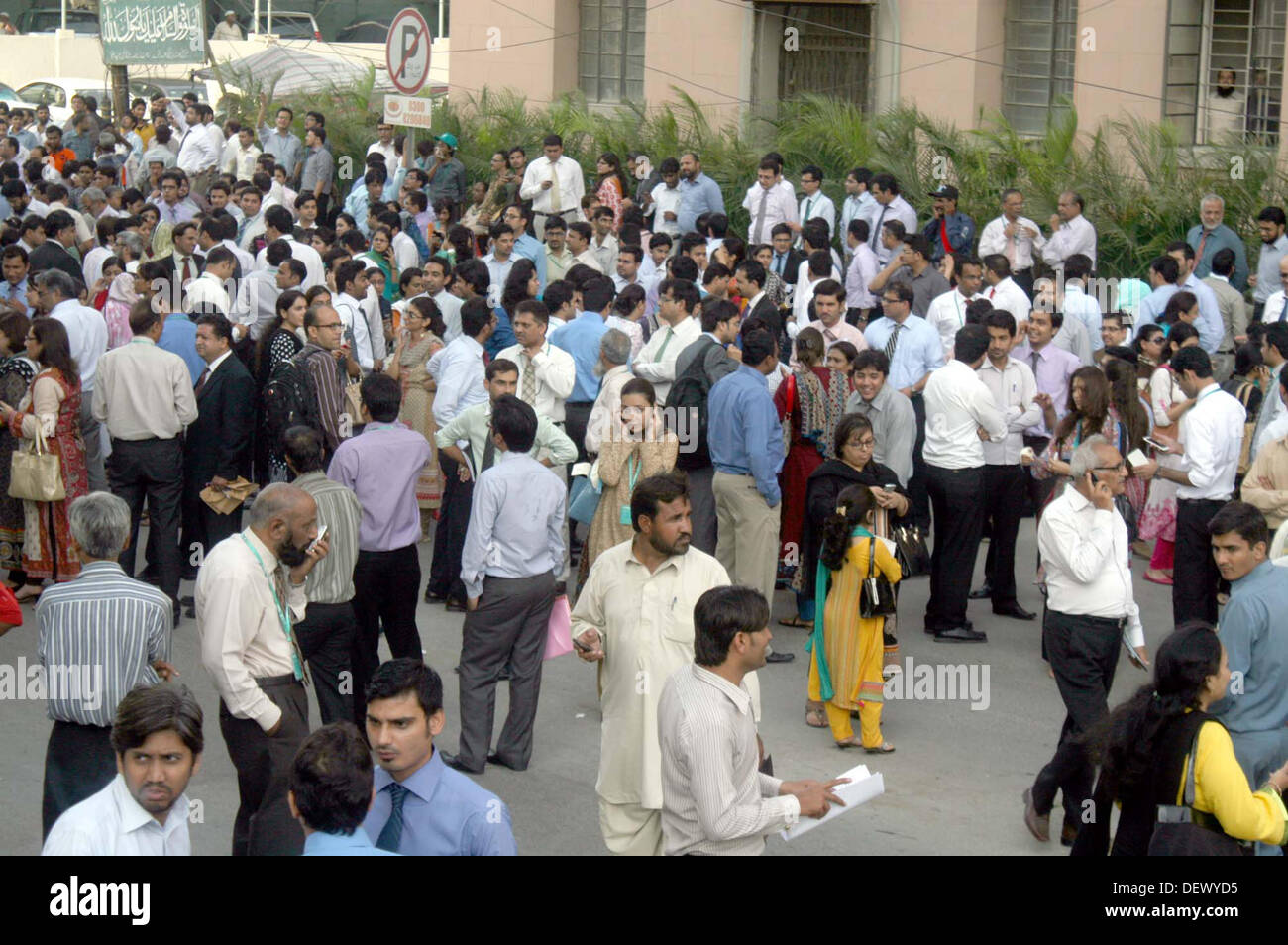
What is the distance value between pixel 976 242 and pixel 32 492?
10.3 metres

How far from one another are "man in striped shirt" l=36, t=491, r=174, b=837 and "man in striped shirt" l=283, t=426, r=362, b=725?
4.56 feet

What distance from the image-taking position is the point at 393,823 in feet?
14.9

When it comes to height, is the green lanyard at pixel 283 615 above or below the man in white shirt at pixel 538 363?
below

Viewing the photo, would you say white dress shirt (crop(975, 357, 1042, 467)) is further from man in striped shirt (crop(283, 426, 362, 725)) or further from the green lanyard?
the green lanyard

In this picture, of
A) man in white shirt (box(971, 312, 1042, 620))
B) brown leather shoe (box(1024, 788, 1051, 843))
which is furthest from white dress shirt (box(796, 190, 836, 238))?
brown leather shoe (box(1024, 788, 1051, 843))

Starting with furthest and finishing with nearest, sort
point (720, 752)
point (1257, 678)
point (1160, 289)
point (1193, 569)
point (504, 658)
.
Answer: point (1160, 289) → point (1193, 569) → point (504, 658) → point (1257, 678) → point (720, 752)

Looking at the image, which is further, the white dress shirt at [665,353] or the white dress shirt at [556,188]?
the white dress shirt at [556,188]

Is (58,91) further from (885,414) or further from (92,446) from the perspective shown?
(885,414)

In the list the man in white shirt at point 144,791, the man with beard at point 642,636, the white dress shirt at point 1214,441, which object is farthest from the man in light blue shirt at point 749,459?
the man in white shirt at point 144,791

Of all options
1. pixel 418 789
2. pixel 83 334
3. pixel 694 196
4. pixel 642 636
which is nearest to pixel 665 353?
pixel 83 334

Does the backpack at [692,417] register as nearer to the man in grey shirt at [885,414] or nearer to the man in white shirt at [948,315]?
the man in grey shirt at [885,414]

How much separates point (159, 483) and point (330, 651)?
2.89m

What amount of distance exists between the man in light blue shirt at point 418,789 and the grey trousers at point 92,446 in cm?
681

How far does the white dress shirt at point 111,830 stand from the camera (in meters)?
4.28
